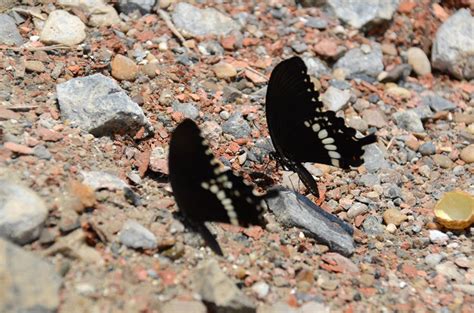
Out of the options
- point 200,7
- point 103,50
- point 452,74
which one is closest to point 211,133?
point 103,50

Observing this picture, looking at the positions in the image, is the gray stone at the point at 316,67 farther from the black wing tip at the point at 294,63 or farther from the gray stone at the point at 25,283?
the gray stone at the point at 25,283

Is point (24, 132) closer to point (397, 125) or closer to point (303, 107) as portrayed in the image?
point (303, 107)

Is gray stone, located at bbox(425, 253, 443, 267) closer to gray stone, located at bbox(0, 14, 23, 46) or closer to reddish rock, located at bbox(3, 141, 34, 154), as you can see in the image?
reddish rock, located at bbox(3, 141, 34, 154)

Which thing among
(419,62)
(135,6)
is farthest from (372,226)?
(135,6)

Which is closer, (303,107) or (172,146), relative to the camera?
(172,146)

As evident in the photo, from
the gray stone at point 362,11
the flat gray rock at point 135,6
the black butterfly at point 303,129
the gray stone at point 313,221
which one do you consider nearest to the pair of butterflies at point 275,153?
the black butterfly at point 303,129
